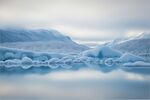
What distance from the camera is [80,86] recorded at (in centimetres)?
329

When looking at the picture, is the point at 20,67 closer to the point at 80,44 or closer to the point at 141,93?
the point at 80,44

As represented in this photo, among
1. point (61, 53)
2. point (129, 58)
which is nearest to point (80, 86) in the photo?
point (61, 53)

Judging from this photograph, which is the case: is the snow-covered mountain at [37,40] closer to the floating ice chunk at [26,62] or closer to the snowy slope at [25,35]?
the snowy slope at [25,35]

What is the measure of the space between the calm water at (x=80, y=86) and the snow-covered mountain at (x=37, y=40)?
302 millimetres

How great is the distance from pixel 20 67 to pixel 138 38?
156 cm

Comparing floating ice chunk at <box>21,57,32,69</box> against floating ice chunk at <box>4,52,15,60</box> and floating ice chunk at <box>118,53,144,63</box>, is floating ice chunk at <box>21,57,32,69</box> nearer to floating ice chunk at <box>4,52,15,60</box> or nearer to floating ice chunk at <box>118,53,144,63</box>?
floating ice chunk at <box>4,52,15,60</box>

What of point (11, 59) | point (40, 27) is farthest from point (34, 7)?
point (11, 59)

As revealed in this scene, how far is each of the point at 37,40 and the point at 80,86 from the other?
2.66ft

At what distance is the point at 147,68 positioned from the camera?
330 centimetres

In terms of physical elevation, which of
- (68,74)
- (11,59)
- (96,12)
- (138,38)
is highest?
(96,12)

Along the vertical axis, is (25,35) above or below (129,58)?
above

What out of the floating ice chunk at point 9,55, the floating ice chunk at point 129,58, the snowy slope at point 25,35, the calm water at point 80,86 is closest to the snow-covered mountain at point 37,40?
the snowy slope at point 25,35

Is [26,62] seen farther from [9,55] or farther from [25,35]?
[25,35]

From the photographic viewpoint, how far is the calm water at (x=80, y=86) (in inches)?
129
